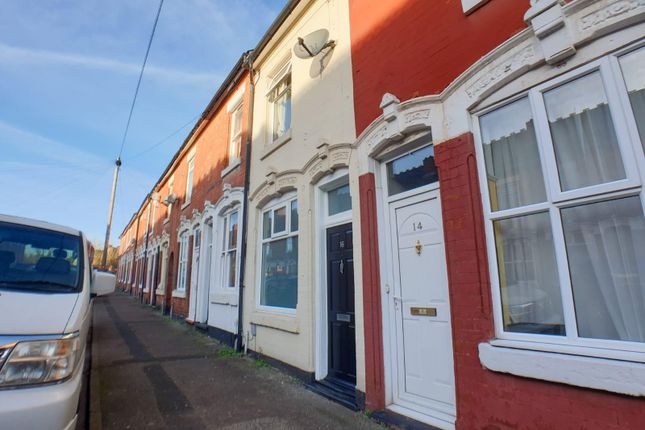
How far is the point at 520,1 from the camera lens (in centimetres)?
308

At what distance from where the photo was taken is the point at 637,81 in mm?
2459

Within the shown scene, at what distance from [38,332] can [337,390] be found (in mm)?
3518

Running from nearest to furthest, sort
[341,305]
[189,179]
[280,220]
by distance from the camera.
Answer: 1. [341,305]
2. [280,220]
3. [189,179]

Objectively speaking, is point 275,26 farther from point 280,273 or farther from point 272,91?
point 280,273

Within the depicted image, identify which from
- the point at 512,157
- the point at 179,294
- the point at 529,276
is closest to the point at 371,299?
the point at 529,276

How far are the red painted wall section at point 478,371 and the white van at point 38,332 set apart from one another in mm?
3162

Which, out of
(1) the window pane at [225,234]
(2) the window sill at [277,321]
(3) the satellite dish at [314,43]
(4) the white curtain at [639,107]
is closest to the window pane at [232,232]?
(1) the window pane at [225,234]

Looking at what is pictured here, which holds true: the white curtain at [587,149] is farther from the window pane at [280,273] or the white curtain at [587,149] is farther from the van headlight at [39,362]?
the window pane at [280,273]

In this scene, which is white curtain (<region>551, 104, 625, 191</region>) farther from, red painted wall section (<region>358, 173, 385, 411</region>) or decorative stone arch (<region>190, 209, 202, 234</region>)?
decorative stone arch (<region>190, 209, 202, 234</region>)

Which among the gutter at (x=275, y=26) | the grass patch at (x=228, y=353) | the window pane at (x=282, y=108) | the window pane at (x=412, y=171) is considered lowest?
the grass patch at (x=228, y=353)

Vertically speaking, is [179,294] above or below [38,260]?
below

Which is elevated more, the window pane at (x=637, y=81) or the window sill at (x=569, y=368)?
the window pane at (x=637, y=81)

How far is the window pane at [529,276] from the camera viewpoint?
2.76m

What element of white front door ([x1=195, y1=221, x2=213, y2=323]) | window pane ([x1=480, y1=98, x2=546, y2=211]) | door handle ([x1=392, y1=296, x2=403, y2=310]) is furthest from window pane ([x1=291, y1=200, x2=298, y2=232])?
white front door ([x1=195, y1=221, x2=213, y2=323])
